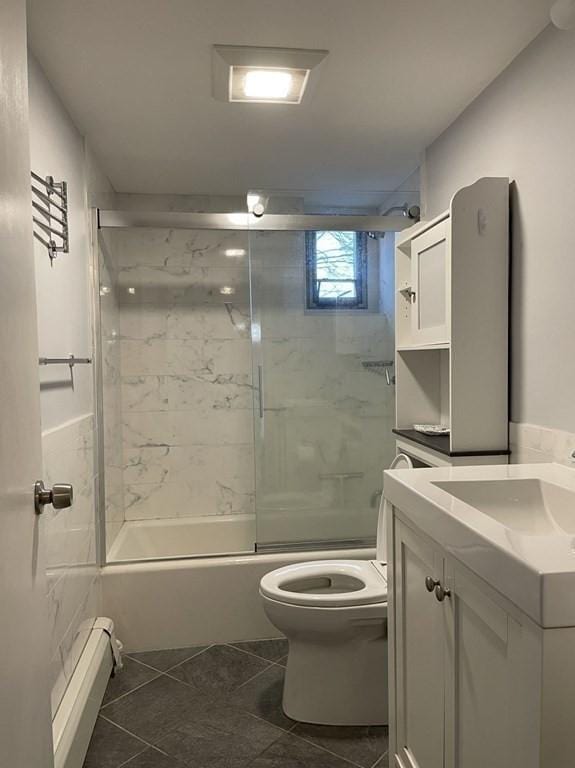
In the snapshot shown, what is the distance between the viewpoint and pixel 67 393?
2240mm

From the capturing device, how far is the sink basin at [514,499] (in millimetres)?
1446

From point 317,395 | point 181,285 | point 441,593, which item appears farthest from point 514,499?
point 181,285

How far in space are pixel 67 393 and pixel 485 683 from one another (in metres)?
1.79

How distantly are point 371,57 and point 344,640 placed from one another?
200 cm

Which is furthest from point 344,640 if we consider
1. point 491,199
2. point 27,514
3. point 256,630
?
point 491,199

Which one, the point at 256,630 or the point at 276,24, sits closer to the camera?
the point at 276,24

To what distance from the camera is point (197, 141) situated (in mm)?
2643

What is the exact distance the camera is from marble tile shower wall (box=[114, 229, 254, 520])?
3.59 metres

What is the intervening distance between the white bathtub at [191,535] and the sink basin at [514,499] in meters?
2.22

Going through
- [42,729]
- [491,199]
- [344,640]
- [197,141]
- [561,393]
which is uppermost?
[197,141]

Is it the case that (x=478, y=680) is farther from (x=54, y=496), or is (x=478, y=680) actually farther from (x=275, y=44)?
(x=275, y=44)

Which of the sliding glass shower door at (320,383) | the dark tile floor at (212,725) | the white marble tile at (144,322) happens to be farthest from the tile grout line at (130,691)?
the white marble tile at (144,322)

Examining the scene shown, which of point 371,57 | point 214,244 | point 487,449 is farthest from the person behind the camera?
point 214,244

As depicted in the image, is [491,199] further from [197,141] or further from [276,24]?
[197,141]
